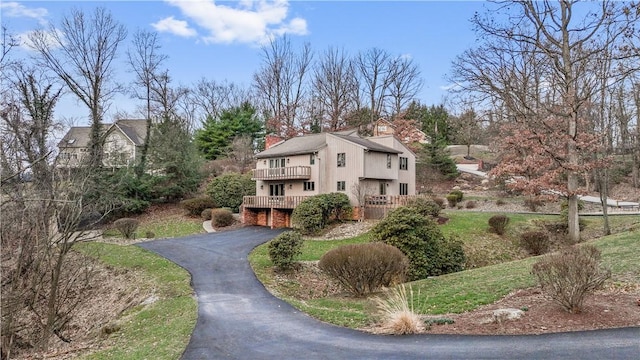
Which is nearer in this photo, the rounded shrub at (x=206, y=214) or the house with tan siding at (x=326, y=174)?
the house with tan siding at (x=326, y=174)

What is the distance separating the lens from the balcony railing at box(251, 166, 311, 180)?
33.0 m

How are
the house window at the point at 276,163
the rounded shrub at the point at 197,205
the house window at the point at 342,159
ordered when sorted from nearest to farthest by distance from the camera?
the house window at the point at 342,159 < the house window at the point at 276,163 < the rounded shrub at the point at 197,205

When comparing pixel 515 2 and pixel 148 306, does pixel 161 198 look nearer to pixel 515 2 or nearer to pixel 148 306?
pixel 148 306

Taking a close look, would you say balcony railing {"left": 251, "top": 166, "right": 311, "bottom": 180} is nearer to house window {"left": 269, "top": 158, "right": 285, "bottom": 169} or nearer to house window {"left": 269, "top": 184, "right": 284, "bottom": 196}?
house window {"left": 269, "top": 158, "right": 285, "bottom": 169}

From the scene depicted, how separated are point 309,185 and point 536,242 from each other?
1653 centimetres

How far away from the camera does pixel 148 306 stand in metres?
14.9

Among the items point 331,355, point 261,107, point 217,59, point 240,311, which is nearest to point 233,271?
point 240,311

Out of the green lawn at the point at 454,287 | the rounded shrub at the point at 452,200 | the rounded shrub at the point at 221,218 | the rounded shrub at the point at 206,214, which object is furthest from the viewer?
the rounded shrub at the point at 452,200

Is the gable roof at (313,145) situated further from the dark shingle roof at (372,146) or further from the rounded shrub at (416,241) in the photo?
the rounded shrub at (416,241)

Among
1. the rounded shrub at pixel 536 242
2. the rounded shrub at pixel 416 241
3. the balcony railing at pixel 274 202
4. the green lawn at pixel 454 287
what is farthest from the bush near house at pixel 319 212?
the rounded shrub at pixel 536 242

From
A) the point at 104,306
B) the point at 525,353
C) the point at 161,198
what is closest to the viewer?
the point at 525,353

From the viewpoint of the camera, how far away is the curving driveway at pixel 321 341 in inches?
293

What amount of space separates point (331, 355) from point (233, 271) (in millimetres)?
11194

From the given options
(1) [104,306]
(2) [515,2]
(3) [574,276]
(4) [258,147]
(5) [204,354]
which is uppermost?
(2) [515,2]
